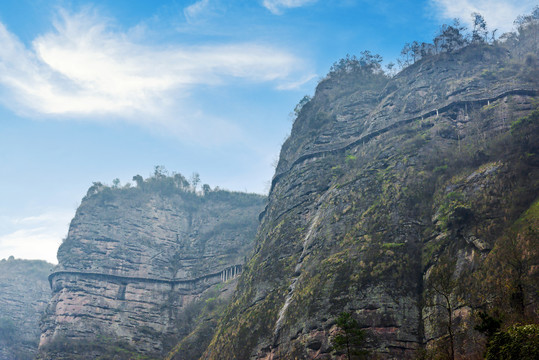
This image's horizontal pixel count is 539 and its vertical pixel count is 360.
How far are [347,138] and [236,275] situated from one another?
2596 centimetres

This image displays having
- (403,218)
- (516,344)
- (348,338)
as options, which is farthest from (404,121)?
(516,344)

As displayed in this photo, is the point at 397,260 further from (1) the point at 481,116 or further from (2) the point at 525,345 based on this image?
(1) the point at 481,116

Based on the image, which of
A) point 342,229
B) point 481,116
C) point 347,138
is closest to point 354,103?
point 347,138

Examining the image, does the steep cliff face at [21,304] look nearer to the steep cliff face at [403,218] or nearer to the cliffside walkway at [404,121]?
the steep cliff face at [403,218]

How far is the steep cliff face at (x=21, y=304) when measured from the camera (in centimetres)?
7006

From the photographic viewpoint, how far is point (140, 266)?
68375 mm

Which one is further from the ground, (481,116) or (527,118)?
(481,116)

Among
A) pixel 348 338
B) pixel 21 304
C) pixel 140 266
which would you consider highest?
pixel 140 266

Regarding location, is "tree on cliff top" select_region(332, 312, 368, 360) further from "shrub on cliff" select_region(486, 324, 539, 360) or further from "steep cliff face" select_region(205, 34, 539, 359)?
"shrub on cliff" select_region(486, 324, 539, 360)

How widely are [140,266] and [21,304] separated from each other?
29729 mm

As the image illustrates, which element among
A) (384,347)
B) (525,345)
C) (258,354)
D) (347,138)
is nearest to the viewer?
(525,345)

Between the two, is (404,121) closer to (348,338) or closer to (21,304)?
(348,338)

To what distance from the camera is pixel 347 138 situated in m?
56.6

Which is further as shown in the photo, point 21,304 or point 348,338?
point 21,304
